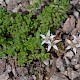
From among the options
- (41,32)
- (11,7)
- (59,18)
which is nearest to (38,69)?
(41,32)

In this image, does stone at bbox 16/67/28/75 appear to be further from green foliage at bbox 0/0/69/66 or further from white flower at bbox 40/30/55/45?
white flower at bbox 40/30/55/45

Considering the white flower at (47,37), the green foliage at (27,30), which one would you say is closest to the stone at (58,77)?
the green foliage at (27,30)

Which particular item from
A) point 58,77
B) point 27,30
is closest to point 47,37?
point 27,30

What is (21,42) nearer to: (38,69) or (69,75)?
(38,69)

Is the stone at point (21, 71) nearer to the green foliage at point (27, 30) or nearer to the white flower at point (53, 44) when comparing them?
the green foliage at point (27, 30)

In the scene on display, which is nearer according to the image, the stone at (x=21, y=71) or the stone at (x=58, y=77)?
the stone at (x=58, y=77)

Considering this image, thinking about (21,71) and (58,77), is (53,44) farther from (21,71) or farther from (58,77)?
(21,71)

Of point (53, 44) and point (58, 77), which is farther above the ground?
point (53, 44)

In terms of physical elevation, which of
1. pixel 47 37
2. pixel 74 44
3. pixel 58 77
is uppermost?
pixel 47 37

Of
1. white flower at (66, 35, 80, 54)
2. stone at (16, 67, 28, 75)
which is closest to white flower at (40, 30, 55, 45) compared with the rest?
white flower at (66, 35, 80, 54)
